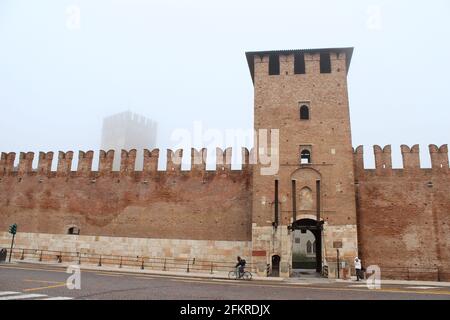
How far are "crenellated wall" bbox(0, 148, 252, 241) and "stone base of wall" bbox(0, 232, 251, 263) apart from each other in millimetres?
350

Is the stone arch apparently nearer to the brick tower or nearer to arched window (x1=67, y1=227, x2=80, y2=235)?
the brick tower

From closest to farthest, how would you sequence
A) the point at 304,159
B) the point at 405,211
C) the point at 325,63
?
the point at 405,211 → the point at 304,159 → the point at 325,63

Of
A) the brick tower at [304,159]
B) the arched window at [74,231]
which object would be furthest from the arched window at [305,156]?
the arched window at [74,231]

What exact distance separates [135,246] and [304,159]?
38.7 feet

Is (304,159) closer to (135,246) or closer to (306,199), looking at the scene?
(306,199)

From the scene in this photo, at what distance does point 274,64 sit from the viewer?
2350 centimetres

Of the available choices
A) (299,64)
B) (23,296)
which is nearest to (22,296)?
(23,296)

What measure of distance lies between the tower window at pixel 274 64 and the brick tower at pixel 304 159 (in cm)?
6

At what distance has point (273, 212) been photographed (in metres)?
20.3

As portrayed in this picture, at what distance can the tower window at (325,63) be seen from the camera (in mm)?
22703

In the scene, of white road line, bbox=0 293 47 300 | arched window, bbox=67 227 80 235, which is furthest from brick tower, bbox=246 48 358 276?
arched window, bbox=67 227 80 235

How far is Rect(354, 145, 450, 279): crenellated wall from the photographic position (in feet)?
65.7

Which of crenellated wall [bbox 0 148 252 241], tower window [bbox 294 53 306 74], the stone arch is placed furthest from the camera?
tower window [bbox 294 53 306 74]
